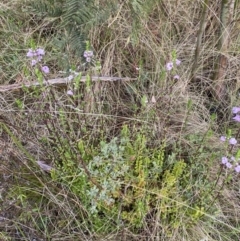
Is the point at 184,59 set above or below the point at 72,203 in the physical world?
above

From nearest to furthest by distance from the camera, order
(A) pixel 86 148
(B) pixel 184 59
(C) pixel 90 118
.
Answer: (A) pixel 86 148 < (C) pixel 90 118 < (B) pixel 184 59

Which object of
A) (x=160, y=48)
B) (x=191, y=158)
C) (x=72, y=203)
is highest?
(x=160, y=48)

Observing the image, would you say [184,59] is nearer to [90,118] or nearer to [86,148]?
[90,118]

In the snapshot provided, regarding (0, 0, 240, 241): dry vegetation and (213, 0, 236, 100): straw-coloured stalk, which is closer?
(0, 0, 240, 241): dry vegetation

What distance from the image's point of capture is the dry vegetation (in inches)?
47.9

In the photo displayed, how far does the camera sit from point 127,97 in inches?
63.7

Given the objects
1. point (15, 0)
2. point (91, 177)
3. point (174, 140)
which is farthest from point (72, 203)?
point (15, 0)

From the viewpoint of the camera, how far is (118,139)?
4.74 feet

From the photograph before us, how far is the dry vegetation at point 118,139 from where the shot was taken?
1217 mm

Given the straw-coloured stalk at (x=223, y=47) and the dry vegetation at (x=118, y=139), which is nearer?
the dry vegetation at (x=118, y=139)

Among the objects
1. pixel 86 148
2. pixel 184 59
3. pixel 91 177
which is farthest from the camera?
pixel 184 59

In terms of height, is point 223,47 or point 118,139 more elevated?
point 223,47

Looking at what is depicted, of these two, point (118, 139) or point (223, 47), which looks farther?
point (223, 47)

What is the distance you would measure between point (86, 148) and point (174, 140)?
0.32 meters
